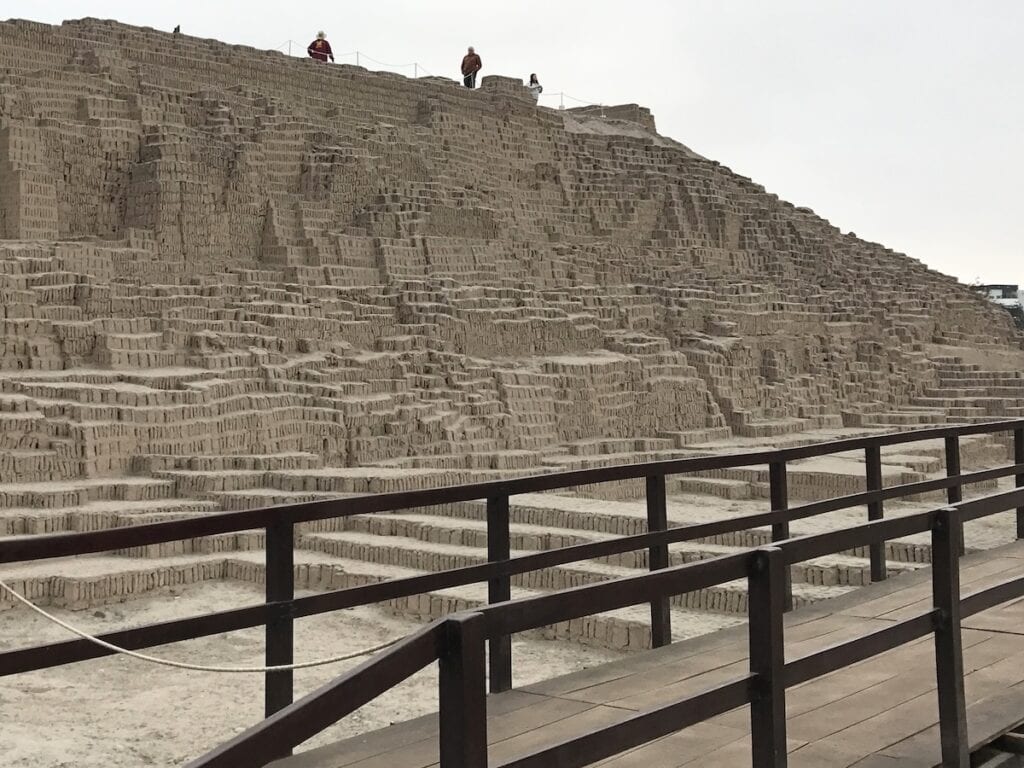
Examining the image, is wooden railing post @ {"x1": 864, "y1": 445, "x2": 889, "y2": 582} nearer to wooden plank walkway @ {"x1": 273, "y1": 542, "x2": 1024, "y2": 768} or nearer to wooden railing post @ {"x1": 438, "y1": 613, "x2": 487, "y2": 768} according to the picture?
wooden plank walkway @ {"x1": 273, "y1": 542, "x2": 1024, "y2": 768}

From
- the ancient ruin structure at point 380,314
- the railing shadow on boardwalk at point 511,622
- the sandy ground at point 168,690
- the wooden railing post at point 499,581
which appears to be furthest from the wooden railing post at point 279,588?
the ancient ruin structure at point 380,314

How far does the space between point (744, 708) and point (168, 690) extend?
4.55 metres

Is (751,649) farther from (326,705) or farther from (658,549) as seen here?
(658,549)

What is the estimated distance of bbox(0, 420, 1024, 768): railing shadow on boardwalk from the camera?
2092 mm

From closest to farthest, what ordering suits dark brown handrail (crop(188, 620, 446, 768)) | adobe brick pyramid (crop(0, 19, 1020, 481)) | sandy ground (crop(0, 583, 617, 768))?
dark brown handrail (crop(188, 620, 446, 768)) → sandy ground (crop(0, 583, 617, 768)) → adobe brick pyramid (crop(0, 19, 1020, 481))

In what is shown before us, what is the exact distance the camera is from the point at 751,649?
2850mm

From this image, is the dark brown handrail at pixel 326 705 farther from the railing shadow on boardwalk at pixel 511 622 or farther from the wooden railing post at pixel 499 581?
the wooden railing post at pixel 499 581

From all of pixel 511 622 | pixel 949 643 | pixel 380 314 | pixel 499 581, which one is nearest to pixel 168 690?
pixel 499 581

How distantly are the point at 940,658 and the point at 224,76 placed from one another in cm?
2307

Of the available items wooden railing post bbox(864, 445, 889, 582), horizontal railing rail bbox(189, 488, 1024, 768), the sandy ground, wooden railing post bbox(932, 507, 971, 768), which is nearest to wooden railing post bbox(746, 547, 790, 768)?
horizontal railing rail bbox(189, 488, 1024, 768)

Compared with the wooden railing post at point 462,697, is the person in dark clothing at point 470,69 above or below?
above

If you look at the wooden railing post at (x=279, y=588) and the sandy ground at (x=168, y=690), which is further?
the sandy ground at (x=168, y=690)

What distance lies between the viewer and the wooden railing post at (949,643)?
323cm

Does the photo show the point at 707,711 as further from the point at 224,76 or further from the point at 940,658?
the point at 224,76
